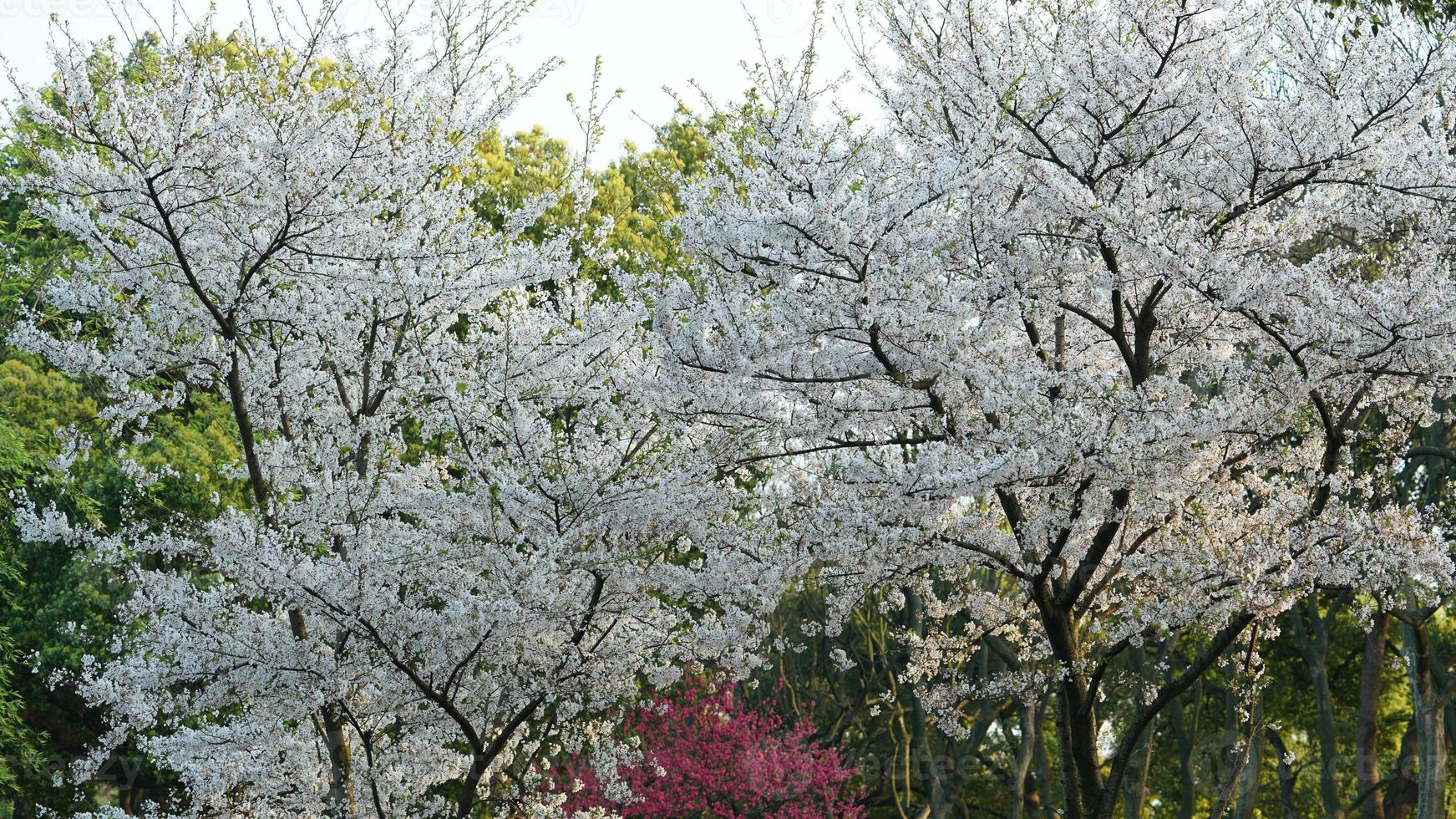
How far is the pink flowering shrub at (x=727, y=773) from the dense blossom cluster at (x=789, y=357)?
8.67 m

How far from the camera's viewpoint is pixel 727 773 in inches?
674

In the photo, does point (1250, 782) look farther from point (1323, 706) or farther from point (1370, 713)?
point (1370, 713)

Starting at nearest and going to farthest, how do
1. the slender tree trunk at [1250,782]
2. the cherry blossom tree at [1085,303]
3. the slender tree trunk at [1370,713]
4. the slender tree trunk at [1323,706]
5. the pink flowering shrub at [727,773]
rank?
1. the cherry blossom tree at [1085,303]
2. the slender tree trunk at [1370,713]
3. the slender tree trunk at [1250,782]
4. the slender tree trunk at [1323,706]
5. the pink flowering shrub at [727,773]

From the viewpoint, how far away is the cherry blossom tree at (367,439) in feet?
22.1

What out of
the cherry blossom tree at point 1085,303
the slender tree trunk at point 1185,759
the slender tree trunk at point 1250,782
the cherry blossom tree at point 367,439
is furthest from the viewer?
the slender tree trunk at point 1185,759

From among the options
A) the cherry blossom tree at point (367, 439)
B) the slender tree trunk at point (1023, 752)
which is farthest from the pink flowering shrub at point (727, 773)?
the cherry blossom tree at point (367, 439)

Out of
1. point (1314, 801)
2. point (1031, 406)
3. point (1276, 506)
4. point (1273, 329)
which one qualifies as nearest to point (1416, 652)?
point (1276, 506)

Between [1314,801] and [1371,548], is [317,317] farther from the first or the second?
[1314,801]

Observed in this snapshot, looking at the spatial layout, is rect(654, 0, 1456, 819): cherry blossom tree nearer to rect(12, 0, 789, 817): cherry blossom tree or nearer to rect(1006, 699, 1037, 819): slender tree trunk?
rect(12, 0, 789, 817): cherry blossom tree

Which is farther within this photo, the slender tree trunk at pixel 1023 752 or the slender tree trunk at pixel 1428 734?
the slender tree trunk at pixel 1023 752

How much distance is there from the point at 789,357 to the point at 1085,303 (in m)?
2.00

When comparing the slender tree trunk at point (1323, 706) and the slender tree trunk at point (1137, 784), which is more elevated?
the slender tree trunk at point (1323, 706)

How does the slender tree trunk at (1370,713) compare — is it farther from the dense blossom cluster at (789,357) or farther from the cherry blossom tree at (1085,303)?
the cherry blossom tree at (1085,303)

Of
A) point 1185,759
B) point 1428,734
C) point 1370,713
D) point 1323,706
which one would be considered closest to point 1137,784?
point 1185,759
